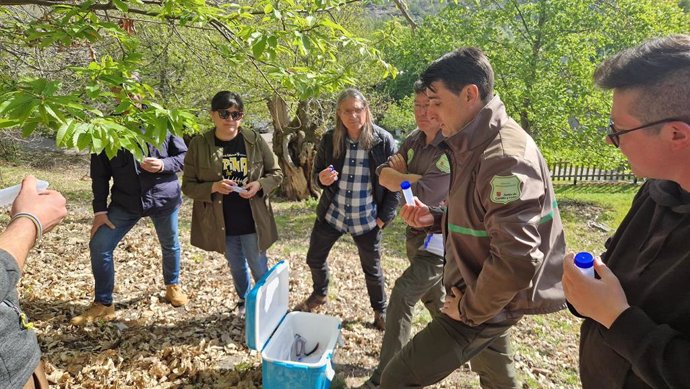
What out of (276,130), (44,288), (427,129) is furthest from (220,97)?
(276,130)

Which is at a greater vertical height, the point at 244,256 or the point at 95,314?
the point at 244,256

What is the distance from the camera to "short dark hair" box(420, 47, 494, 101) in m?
2.17

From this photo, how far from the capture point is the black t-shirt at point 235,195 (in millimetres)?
3824

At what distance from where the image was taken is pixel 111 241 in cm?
389

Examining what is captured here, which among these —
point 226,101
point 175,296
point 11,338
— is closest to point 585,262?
point 11,338

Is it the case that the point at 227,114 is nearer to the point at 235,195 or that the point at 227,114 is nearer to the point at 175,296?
the point at 235,195

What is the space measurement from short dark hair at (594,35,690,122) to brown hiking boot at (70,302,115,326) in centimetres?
420

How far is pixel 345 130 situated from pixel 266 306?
5.63ft

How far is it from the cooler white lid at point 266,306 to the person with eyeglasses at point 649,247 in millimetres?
1901

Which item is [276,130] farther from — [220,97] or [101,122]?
[101,122]

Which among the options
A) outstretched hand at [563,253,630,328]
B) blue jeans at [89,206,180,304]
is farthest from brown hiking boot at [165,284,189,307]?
outstretched hand at [563,253,630,328]

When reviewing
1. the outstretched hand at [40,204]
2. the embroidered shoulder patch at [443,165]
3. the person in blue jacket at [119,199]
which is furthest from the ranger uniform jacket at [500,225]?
the person in blue jacket at [119,199]

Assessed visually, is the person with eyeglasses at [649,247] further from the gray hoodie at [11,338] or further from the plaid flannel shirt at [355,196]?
the plaid flannel shirt at [355,196]

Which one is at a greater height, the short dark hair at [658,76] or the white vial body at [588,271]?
the short dark hair at [658,76]
